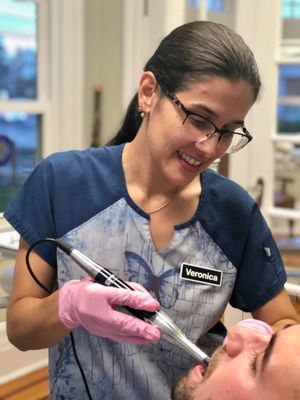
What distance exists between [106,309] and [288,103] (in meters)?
2.13

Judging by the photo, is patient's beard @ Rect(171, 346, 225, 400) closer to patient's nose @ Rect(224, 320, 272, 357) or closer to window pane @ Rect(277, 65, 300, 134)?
patient's nose @ Rect(224, 320, 272, 357)

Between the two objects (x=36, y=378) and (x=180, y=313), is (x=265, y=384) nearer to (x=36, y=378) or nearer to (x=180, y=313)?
(x=180, y=313)

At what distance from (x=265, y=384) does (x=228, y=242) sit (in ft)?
1.38

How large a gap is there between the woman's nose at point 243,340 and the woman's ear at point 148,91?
494mm

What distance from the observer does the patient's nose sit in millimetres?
992

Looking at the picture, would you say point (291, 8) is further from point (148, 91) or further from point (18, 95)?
point (148, 91)

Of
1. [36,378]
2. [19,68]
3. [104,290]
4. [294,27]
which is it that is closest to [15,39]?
[19,68]

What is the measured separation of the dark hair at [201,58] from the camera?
3.61 feet

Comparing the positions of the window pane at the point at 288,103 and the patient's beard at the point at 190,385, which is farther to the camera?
the window pane at the point at 288,103

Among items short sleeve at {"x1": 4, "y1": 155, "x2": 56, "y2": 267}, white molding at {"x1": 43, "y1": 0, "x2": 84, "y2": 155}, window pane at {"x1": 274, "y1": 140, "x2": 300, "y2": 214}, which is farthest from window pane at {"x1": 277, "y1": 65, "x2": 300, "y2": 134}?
short sleeve at {"x1": 4, "y1": 155, "x2": 56, "y2": 267}

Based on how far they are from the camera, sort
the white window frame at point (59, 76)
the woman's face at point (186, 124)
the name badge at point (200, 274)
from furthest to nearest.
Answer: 1. the white window frame at point (59, 76)
2. the name badge at point (200, 274)
3. the woman's face at point (186, 124)

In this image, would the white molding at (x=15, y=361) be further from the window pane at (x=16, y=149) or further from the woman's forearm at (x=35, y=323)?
the woman's forearm at (x=35, y=323)

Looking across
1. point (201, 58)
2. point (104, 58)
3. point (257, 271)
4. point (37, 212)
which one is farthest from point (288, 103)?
point (37, 212)

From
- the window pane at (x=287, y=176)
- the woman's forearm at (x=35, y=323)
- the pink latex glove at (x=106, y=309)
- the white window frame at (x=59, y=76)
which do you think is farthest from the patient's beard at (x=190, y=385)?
the window pane at (x=287, y=176)
